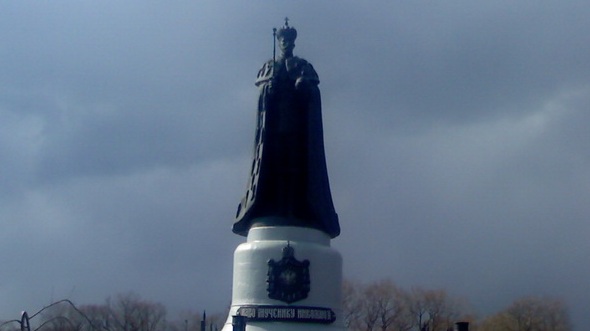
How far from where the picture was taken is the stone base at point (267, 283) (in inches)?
1421

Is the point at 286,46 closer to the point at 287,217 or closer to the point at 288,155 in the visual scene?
the point at 288,155

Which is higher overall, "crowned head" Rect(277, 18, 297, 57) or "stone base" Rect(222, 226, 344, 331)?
"crowned head" Rect(277, 18, 297, 57)

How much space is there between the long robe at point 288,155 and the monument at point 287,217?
0.12ft

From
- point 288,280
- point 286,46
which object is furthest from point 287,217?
point 286,46

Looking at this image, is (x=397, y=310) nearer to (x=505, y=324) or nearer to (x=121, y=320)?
(x=505, y=324)

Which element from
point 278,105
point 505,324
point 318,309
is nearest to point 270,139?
point 278,105

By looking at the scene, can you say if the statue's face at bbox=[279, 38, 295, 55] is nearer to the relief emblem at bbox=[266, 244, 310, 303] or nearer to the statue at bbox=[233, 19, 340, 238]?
the statue at bbox=[233, 19, 340, 238]

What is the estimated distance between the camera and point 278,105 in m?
39.0

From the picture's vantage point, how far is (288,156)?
127 feet

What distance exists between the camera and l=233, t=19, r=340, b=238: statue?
3816 cm

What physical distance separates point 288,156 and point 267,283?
5.20 metres

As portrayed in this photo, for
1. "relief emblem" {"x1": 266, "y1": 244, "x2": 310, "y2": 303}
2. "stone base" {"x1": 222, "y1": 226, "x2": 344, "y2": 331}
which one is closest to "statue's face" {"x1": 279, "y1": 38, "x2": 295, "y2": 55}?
"stone base" {"x1": 222, "y1": 226, "x2": 344, "y2": 331}

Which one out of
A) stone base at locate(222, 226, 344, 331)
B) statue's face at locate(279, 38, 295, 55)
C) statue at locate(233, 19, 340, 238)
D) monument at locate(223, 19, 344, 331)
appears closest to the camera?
stone base at locate(222, 226, 344, 331)

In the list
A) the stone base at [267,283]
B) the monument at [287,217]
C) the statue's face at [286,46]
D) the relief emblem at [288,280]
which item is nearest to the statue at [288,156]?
the monument at [287,217]
